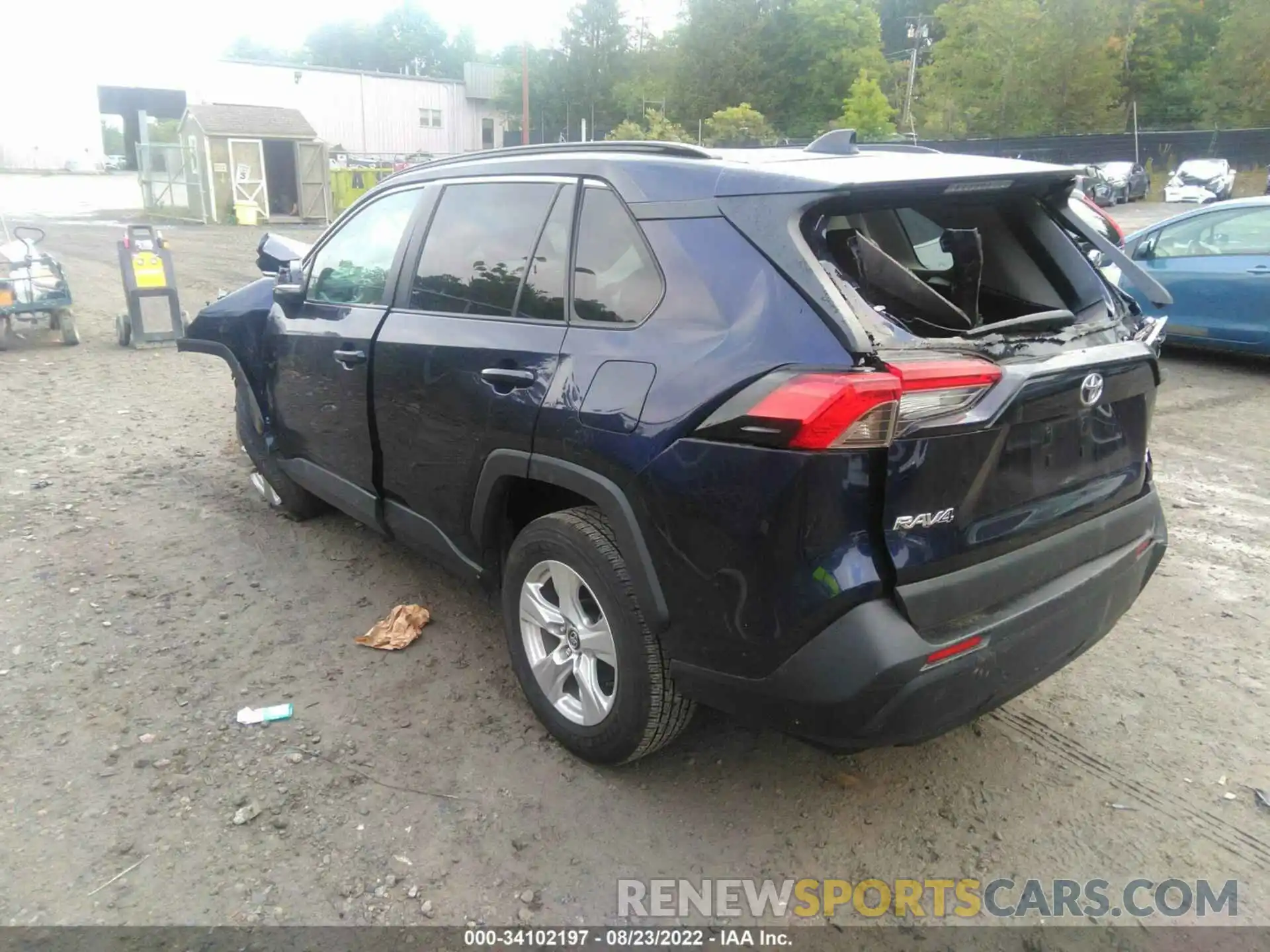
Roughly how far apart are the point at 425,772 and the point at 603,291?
1672 millimetres

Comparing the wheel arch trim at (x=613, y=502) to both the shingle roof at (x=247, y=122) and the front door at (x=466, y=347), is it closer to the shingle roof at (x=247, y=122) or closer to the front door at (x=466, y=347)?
the front door at (x=466, y=347)

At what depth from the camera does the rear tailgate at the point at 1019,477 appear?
87.7 inches

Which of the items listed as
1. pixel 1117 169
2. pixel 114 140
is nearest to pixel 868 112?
pixel 1117 169

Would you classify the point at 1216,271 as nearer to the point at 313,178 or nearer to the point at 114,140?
the point at 313,178

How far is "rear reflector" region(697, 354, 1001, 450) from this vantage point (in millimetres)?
2123

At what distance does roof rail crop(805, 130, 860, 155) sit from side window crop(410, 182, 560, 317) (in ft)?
2.87

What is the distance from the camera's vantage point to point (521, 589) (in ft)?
10.1

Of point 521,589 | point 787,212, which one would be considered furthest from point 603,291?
point 521,589

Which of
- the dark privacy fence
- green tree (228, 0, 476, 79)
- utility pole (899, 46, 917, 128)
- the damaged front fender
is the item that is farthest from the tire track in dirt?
green tree (228, 0, 476, 79)

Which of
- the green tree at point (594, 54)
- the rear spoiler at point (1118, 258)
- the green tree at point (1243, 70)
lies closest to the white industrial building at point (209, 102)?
the green tree at point (594, 54)

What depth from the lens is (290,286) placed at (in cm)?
431

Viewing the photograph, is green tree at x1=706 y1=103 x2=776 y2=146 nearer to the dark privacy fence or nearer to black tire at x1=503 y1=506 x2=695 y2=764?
the dark privacy fence

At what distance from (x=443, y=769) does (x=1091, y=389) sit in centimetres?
232

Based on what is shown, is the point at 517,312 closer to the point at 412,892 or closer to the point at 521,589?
the point at 521,589
